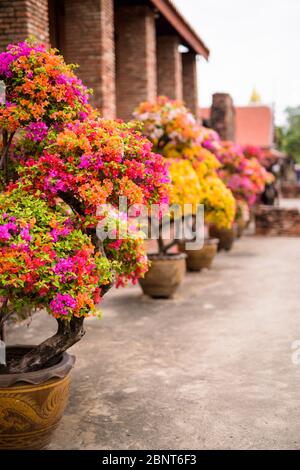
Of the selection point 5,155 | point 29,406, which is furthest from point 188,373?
point 5,155

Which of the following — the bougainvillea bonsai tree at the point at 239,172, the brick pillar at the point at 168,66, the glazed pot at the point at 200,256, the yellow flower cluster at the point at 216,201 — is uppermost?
the brick pillar at the point at 168,66

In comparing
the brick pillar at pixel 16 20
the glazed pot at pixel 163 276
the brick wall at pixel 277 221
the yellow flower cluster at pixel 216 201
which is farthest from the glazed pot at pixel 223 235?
the brick pillar at pixel 16 20

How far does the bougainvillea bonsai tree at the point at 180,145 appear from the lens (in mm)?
8680

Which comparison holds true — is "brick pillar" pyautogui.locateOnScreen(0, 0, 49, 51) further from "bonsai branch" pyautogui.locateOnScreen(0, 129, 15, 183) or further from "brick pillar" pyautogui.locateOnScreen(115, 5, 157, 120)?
"brick pillar" pyautogui.locateOnScreen(115, 5, 157, 120)

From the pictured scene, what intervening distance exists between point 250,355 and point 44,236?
304 cm

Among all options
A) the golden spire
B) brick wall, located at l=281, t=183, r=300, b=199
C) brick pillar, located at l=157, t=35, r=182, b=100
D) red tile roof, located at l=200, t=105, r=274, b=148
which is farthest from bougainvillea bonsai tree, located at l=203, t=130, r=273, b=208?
the golden spire

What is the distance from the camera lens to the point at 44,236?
3.82 metres

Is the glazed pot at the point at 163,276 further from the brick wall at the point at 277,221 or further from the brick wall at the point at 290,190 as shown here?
the brick wall at the point at 290,190

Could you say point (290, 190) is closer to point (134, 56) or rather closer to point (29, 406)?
point (134, 56)

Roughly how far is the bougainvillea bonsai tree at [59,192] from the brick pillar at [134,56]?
8.39 meters

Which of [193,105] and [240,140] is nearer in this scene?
[193,105]

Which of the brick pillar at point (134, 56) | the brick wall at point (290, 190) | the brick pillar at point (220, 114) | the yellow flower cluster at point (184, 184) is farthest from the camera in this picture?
the brick wall at point (290, 190)
